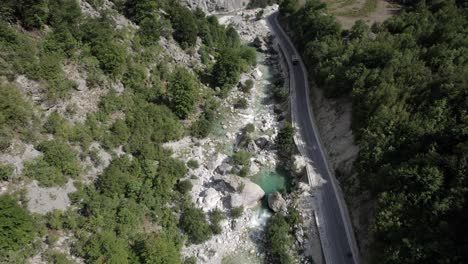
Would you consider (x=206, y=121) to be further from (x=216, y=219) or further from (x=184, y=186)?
(x=216, y=219)

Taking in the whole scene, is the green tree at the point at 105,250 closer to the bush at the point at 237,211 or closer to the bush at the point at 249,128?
the bush at the point at 237,211

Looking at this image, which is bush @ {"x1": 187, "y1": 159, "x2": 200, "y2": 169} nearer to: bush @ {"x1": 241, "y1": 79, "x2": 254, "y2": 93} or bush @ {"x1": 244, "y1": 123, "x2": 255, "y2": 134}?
bush @ {"x1": 244, "y1": 123, "x2": 255, "y2": 134}

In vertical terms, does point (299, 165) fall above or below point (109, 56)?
below

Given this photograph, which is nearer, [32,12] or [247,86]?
[32,12]

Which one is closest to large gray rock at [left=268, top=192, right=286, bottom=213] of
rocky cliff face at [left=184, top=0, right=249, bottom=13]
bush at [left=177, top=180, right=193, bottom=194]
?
bush at [left=177, top=180, right=193, bottom=194]

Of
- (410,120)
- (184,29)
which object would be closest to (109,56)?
(184,29)

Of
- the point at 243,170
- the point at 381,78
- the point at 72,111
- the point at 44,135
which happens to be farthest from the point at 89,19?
the point at 381,78

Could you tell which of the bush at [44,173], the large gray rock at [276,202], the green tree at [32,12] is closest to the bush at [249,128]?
the large gray rock at [276,202]
